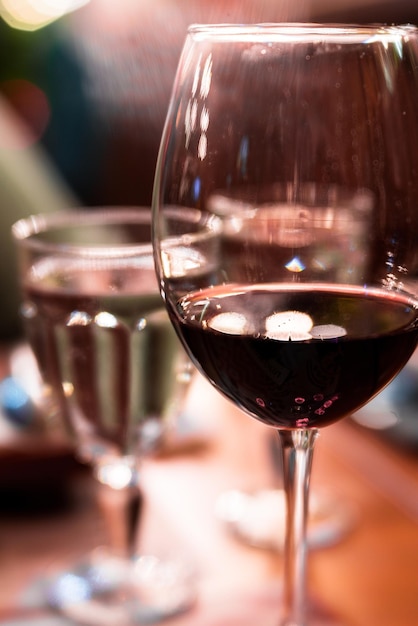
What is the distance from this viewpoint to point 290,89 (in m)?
0.45

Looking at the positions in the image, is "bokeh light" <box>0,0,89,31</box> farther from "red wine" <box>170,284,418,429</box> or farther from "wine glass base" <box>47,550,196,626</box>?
"red wine" <box>170,284,418,429</box>

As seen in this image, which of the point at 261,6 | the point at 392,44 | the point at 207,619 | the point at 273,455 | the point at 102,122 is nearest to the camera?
the point at 392,44

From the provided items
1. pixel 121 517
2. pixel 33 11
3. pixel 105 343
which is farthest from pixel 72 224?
pixel 33 11

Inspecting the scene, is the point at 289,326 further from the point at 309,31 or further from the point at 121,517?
the point at 121,517

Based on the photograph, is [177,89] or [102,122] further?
[102,122]

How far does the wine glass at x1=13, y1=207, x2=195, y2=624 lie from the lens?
25.3 inches

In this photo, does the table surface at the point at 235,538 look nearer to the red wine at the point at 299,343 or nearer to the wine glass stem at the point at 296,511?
the wine glass stem at the point at 296,511

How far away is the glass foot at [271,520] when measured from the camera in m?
0.74

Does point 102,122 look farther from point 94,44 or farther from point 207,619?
point 207,619

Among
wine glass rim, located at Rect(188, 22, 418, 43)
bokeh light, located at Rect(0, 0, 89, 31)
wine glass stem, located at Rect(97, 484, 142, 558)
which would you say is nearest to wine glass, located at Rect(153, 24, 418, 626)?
wine glass rim, located at Rect(188, 22, 418, 43)

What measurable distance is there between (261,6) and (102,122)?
71cm

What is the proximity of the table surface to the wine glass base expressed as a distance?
0.05ft

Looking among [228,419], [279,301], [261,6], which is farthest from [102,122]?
[279,301]

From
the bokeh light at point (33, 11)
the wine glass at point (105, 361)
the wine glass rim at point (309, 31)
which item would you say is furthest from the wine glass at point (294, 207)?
the bokeh light at point (33, 11)
